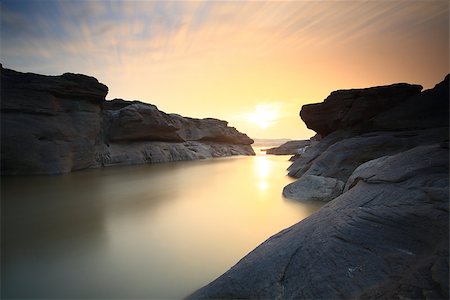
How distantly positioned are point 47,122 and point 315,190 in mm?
20317

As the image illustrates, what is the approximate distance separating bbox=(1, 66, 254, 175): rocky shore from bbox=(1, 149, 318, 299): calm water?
8.44 metres

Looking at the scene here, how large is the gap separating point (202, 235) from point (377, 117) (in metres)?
13.5

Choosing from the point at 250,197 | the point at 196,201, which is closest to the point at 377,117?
the point at 250,197

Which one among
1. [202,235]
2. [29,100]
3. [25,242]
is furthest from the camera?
[29,100]

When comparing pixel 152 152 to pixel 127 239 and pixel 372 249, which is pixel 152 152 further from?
pixel 372 249

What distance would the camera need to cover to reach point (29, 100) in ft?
59.7

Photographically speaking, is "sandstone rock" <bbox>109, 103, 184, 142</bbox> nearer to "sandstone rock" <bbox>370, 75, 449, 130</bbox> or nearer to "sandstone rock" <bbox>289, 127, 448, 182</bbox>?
"sandstone rock" <bbox>289, 127, 448, 182</bbox>

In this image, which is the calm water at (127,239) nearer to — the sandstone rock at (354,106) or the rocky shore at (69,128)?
the rocky shore at (69,128)

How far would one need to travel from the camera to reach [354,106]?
1574 centimetres

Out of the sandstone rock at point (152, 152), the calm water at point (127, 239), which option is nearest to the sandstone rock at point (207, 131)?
the sandstone rock at point (152, 152)

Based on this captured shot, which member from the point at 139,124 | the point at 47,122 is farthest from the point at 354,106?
the point at 47,122

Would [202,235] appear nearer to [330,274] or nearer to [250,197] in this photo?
[330,274]

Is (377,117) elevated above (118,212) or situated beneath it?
elevated above

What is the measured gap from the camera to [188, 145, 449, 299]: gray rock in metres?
2.19
